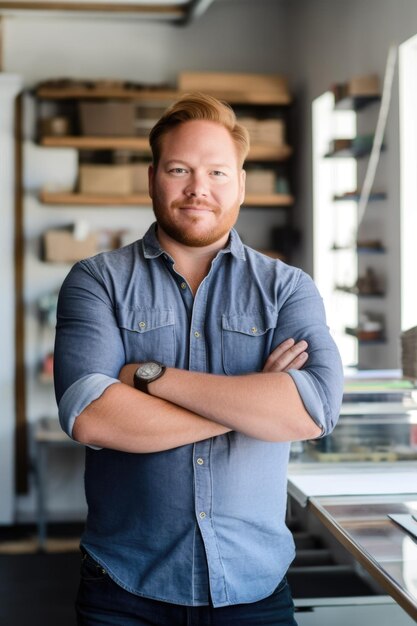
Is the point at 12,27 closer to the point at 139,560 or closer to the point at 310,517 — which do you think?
the point at 310,517

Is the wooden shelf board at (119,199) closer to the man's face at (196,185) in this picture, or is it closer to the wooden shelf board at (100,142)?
the wooden shelf board at (100,142)

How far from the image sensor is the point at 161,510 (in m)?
1.63

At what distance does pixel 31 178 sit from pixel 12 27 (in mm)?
930

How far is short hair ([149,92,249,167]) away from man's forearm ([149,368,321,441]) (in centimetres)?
44

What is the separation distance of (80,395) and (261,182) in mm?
3759

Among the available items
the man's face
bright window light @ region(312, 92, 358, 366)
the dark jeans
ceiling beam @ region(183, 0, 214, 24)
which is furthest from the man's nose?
ceiling beam @ region(183, 0, 214, 24)

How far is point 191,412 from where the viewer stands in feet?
5.39

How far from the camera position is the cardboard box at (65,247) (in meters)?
5.24

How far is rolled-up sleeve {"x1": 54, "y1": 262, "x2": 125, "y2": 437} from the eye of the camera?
1646mm

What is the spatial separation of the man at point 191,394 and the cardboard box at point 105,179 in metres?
3.44

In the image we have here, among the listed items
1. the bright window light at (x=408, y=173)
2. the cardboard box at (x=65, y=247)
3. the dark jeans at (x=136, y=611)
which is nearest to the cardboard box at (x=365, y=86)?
the bright window light at (x=408, y=173)

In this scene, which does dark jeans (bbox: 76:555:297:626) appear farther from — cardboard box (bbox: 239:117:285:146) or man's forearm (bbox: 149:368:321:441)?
cardboard box (bbox: 239:117:285:146)

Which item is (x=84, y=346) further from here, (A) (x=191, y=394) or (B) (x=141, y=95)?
(B) (x=141, y=95)

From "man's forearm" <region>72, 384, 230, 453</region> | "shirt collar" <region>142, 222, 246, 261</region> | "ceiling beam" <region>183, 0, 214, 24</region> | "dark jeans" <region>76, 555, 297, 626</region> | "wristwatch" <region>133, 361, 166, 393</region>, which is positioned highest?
"ceiling beam" <region>183, 0, 214, 24</region>
